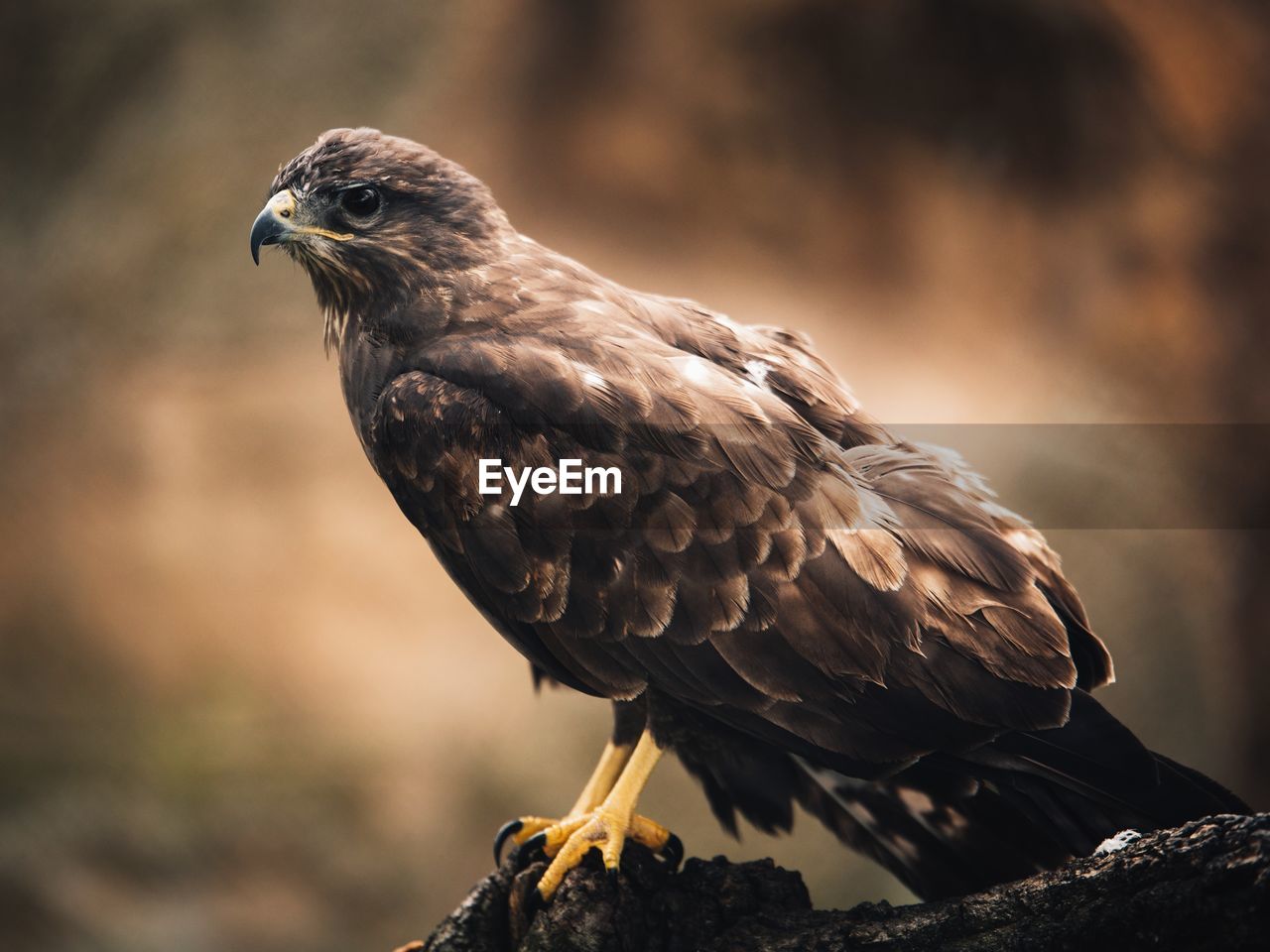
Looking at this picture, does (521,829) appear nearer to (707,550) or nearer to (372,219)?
(707,550)

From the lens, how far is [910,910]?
2.08 meters

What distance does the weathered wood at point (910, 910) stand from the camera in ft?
5.67

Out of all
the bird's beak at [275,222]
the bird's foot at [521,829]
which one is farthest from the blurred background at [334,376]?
the bird's beak at [275,222]

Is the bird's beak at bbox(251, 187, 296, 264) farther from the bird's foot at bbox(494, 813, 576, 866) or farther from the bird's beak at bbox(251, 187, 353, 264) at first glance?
the bird's foot at bbox(494, 813, 576, 866)

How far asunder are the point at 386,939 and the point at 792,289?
344cm

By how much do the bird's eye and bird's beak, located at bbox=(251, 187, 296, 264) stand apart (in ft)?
0.38

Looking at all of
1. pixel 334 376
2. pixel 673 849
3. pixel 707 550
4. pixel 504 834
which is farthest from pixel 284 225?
pixel 334 376

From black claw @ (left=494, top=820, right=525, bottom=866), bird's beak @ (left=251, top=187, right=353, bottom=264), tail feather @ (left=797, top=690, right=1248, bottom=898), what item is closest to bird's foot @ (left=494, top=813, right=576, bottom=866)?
black claw @ (left=494, top=820, right=525, bottom=866)

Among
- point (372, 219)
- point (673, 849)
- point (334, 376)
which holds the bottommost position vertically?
point (673, 849)

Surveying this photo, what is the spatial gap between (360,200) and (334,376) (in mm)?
2787

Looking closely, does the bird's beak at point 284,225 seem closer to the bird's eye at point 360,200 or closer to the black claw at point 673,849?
the bird's eye at point 360,200

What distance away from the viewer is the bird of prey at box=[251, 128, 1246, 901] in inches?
86.9

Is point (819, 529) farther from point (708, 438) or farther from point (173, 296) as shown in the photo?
point (173, 296)

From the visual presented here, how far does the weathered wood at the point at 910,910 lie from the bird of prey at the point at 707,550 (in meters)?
0.11
